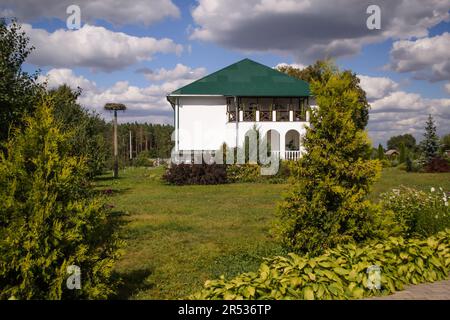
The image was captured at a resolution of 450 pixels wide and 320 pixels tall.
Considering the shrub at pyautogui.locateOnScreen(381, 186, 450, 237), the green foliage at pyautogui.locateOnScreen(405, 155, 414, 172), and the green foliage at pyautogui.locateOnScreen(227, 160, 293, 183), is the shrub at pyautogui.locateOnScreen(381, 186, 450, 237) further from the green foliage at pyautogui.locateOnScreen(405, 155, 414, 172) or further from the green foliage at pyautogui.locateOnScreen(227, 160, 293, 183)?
the green foliage at pyautogui.locateOnScreen(405, 155, 414, 172)

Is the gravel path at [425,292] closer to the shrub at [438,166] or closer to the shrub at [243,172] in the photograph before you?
the shrub at [243,172]

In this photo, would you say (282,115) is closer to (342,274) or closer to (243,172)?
(243,172)

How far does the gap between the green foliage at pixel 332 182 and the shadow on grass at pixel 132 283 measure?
2452 millimetres

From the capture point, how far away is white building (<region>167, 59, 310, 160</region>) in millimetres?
30594

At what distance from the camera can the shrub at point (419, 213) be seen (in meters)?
8.20

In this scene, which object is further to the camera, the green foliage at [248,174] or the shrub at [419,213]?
the green foliage at [248,174]

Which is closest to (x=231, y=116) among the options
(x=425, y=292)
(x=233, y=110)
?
(x=233, y=110)

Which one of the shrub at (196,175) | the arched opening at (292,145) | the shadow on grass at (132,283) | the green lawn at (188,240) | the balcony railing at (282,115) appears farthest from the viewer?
the balcony railing at (282,115)

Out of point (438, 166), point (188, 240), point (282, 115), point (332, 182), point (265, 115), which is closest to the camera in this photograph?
point (332, 182)

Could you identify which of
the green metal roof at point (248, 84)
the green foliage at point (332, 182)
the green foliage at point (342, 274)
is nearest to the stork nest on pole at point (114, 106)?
the green metal roof at point (248, 84)

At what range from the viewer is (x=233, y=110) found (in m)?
31.4

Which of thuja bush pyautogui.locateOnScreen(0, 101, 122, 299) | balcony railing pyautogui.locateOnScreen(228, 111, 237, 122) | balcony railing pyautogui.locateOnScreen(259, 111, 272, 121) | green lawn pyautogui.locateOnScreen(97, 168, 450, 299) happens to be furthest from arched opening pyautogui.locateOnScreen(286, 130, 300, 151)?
thuja bush pyautogui.locateOnScreen(0, 101, 122, 299)

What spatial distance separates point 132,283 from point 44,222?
2541 millimetres

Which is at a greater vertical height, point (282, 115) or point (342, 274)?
point (282, 115)
